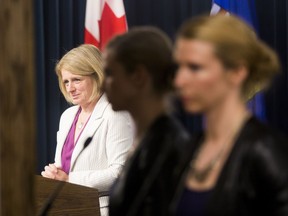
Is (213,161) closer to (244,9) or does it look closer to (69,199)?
(69,199)

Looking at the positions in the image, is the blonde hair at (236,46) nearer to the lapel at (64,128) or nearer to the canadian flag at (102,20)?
the lapel at (64,128)

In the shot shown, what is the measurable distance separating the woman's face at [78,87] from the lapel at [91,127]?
0.24 feet

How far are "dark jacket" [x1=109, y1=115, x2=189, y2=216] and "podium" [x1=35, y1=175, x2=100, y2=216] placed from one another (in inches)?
54.9

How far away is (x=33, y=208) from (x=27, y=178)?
0.07 m

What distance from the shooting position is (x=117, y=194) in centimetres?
150

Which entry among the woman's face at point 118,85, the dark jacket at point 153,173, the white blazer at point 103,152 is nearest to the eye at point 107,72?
the woman's face at point 118,85

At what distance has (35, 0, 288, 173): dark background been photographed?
15.1ft

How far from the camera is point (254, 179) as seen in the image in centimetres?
133

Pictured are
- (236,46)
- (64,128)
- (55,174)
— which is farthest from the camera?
(64,128)

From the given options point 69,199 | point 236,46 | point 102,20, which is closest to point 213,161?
point 236,46

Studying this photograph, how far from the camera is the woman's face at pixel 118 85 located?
58.9 inches

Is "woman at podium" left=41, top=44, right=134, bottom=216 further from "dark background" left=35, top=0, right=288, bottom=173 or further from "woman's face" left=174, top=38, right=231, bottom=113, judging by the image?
"woman's face" left=174, top=38, right=231, bottom=113

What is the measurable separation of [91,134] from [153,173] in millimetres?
1647

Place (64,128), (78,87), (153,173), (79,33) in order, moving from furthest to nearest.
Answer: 1. (79,33)
2. (64,128)
3. (78,87)
4. (153,173)
